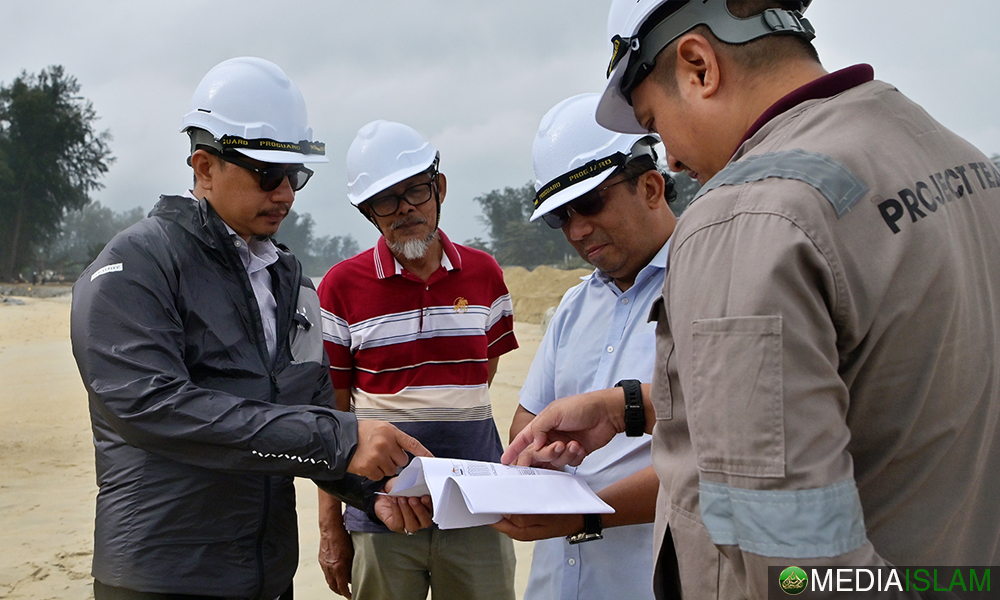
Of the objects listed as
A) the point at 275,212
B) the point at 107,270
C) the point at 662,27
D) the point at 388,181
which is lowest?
the point at 107,270

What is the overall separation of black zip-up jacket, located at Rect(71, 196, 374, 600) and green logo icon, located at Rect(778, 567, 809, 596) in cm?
175

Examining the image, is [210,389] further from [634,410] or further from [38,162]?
[38,162]

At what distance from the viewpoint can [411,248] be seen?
3809 mm

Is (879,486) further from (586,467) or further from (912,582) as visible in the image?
(586,467)

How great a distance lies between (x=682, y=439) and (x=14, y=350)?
21904 millimetres

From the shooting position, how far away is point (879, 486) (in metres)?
1.26

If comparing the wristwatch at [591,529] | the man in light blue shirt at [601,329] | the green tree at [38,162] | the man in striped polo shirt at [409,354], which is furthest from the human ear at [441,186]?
the green tree at [38,162]

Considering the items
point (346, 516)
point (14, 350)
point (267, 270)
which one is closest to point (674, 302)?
point (267, 270)

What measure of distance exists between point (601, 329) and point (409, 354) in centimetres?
123

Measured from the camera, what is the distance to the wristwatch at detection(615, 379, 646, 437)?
8.03ft

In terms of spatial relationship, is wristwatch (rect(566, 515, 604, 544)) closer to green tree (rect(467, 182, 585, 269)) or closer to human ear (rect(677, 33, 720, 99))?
human ear (rect(677, 33, 720, 99))

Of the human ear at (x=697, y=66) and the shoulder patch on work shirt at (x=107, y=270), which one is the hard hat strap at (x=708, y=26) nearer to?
the human ear at (x=697, y=66)

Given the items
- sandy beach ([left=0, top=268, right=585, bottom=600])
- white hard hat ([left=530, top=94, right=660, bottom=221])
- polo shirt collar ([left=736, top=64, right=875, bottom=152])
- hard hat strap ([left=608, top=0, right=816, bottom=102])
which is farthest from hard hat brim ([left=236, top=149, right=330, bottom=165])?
sandy beach ([left=0, top=268, right=585, bottom=600])

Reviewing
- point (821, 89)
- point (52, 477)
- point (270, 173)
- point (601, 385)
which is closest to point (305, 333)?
point (270, 173)
